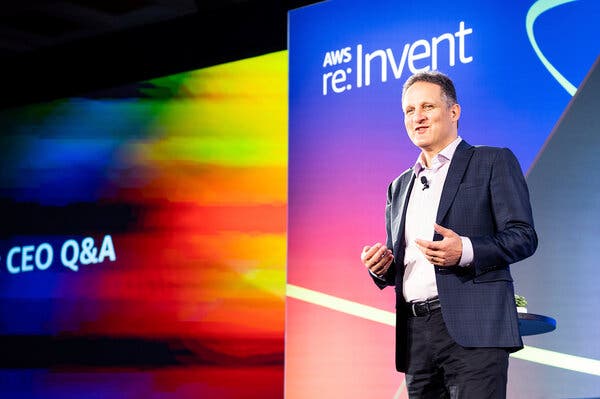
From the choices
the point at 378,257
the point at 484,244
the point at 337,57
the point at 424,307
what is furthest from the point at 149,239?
the point at 484,244

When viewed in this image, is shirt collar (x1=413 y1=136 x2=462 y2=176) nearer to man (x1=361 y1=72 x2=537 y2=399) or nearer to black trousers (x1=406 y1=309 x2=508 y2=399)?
man (x1=361 y1=72 x2=537 y2=399)

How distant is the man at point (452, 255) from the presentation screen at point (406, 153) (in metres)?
1.30

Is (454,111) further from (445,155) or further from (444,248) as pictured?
(444,248)

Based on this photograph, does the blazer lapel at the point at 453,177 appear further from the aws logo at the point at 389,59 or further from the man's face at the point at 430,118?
the aws logo at the point at 389,59

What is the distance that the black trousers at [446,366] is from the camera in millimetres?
1937

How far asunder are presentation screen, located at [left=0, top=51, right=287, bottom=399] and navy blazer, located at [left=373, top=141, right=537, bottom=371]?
2834 mm

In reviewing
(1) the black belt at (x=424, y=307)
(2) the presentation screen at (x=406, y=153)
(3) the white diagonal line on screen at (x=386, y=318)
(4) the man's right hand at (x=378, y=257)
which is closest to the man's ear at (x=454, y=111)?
(4) the man's right hand at (x=378, y=257)

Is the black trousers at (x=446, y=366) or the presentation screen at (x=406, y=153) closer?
the black trousers at (x=446, y=366)

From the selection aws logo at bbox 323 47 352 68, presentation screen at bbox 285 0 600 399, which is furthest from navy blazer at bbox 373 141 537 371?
aws logo at bbox 323 47 352 68

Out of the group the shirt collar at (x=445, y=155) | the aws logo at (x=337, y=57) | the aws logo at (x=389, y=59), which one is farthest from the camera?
the aws logo at (x=337, y=57)

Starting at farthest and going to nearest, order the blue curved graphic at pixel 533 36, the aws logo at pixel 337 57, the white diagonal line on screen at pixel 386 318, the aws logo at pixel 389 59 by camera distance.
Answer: the aws logo at pixel 337 57 → the aws logo at pixel 389 59 → the blue curved graphic at pixel 533 36 → the white diagonal line on screen at pixel 386 318

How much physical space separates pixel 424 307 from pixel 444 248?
0.23 meters

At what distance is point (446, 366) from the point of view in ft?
6.56

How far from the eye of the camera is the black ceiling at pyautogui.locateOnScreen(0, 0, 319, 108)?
16.8 ft
